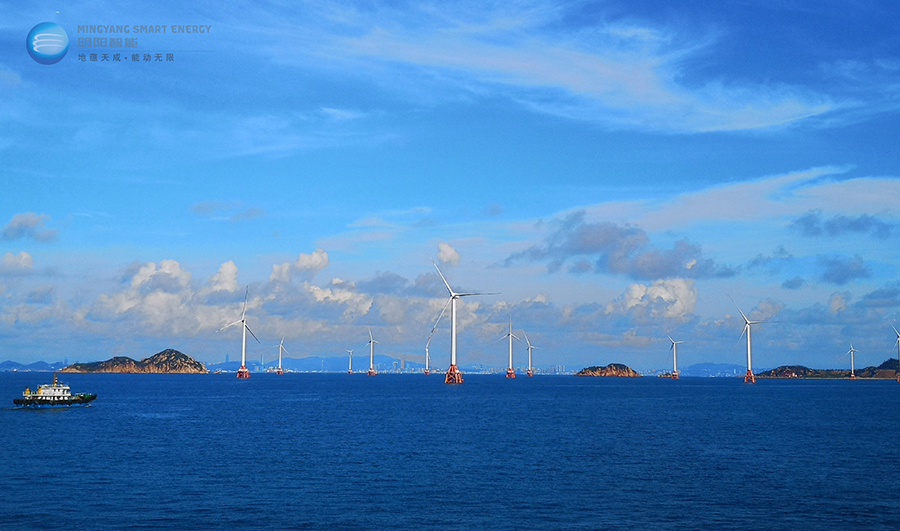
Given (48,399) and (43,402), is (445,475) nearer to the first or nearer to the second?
(48,399)

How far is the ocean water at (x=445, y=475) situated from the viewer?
2434 inches

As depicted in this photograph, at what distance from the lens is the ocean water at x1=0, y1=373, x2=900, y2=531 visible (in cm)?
6181

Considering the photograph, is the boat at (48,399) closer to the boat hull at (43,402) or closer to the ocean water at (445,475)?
the boat hull at (43,402)

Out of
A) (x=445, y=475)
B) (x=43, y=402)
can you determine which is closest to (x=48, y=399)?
(x=43, y=402)

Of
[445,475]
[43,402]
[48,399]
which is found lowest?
[445,475]

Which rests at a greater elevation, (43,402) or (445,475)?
(43,402)

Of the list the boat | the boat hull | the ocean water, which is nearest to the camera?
the ocean water

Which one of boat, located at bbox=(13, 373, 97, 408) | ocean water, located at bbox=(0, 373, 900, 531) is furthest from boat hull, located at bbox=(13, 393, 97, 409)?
ocean water, located at bbox=(0, 373, 900, 531)

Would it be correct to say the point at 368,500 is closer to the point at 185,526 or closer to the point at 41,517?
the point at 185,526

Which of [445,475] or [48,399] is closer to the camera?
[445,475]

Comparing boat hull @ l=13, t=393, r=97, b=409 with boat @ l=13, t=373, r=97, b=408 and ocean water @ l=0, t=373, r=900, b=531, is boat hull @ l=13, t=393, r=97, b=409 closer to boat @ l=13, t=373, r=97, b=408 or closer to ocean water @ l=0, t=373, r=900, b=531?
boat @ l=13, t=373, r=97, b=408

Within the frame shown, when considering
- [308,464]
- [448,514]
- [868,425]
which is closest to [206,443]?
[308,464]

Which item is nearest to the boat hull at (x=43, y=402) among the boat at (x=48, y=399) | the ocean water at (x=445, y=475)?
the boat at (x=48, y=399)

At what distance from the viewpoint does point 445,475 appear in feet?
270
